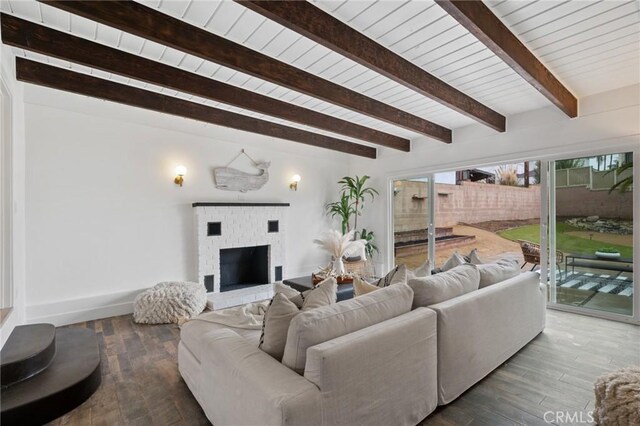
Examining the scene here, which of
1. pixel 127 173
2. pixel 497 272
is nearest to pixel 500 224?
pixel 497 272

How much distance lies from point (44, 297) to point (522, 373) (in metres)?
4.99

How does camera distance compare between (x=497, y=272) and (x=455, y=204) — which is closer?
(x=497, y=272)

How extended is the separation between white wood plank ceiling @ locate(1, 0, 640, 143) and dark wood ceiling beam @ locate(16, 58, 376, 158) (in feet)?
0.51

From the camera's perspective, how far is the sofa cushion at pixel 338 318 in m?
1.52

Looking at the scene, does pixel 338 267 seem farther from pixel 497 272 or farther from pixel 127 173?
pixel 127 173

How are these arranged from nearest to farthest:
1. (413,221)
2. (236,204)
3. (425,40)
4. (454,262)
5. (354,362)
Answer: (354,362) < (425,40) < (454,262) < (236,204) < (413,221)

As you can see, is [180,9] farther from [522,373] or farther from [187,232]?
[522,373]

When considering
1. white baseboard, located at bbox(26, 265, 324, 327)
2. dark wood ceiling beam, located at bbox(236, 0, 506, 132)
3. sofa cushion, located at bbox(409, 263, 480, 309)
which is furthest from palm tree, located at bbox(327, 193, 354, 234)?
sofa cushion, located at bbox(409, 263, 480, 309)

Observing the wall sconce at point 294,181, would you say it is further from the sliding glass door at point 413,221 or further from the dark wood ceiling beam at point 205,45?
the dark wood ceiling beam at point 205,45

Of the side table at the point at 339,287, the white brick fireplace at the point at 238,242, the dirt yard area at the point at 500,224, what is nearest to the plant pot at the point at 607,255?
the dirt yard area at the point at 500,224

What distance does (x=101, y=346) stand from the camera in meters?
3.06

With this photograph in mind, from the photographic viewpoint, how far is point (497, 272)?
109 inches

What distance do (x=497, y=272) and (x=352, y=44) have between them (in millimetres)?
2306

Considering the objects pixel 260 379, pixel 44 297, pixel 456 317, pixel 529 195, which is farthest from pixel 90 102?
pixel 529 195
